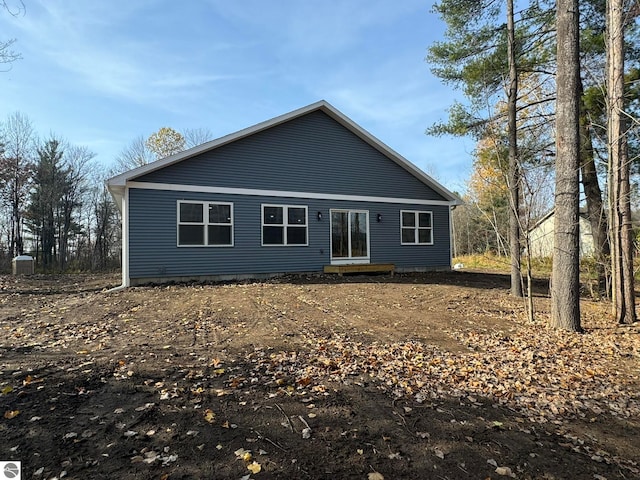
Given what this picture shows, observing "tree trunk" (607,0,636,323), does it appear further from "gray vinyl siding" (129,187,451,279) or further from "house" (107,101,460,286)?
"gray vinyl siding" (129,187,451,279)

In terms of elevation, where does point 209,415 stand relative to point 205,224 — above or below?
below

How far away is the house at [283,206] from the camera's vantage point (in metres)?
10.7

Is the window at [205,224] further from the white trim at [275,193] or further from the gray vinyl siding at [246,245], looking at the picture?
the white trim at [275,193]

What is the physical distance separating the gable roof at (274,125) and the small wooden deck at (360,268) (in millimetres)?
4052

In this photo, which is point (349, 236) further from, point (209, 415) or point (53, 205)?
point (53, 205)

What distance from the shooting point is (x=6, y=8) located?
5.04 m

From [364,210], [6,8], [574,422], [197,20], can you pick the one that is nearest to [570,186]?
[574,422]

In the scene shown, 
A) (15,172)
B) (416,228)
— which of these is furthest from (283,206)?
(15,172)

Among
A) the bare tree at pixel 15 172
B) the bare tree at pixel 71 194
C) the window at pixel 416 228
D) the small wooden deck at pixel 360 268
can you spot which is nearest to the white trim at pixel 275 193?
the window at pixel 416 228

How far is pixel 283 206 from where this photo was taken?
1234 centimetres

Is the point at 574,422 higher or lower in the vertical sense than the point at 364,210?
lower

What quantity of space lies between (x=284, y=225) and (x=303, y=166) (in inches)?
87.0

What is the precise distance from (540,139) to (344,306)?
27.5 feet

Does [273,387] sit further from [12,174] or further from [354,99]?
[12,174]
